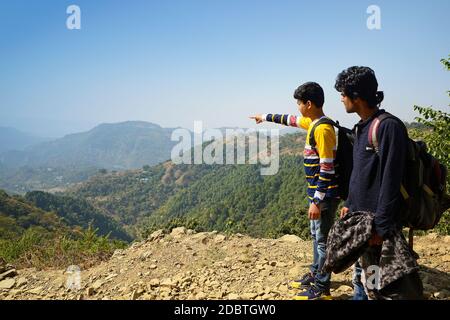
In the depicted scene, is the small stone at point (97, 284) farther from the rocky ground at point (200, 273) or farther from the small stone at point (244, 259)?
the small stone at point (244, 259)

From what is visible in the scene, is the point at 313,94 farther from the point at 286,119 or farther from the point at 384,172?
the point at 384,172

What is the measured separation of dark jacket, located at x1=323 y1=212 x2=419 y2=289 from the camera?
7.50 feet

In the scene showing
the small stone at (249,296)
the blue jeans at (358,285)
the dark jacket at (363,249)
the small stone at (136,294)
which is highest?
the dark jacket at (363,249)

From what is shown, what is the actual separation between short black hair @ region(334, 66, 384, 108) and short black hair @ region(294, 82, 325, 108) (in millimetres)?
719

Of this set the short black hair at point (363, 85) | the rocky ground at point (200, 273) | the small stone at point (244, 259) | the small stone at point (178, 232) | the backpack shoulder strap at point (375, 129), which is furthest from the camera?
the small stone at point (178, 232)

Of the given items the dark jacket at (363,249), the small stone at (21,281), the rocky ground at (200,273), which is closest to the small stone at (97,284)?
the rocky ground at (200,273)

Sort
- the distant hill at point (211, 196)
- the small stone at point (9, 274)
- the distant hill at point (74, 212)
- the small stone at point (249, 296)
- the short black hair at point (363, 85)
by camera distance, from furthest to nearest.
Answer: the distant hill at point (74, 212) < the distant hill at point (211, 196) < the small stone at point (9, 274) < the small stone at point (249, 296) < the short black hair at point (363, 85)

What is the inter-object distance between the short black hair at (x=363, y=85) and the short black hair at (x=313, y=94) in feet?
2.36

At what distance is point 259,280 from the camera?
13.7ft

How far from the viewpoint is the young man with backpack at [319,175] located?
10.1ft

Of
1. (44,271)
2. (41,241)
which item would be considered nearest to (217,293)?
(44,271)

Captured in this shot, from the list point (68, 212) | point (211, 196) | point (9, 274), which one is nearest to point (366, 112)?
point (9, 274)

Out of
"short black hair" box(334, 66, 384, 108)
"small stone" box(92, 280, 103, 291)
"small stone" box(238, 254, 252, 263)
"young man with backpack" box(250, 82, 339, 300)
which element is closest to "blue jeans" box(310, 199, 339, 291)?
"young man with backpack" box(250, 82, 339, 300)
